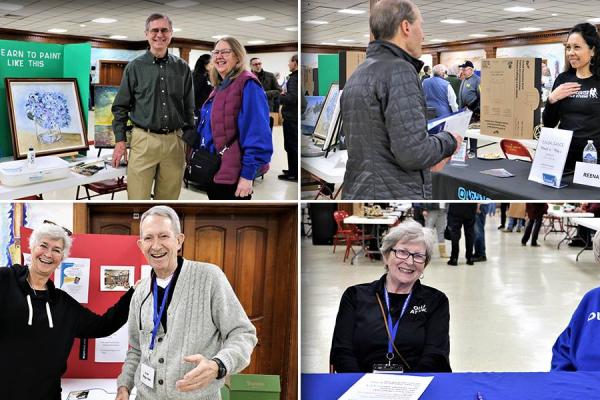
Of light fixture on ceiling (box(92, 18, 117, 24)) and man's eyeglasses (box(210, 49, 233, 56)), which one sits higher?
light fixture on ceiling (box(92, 18, 117, 24))

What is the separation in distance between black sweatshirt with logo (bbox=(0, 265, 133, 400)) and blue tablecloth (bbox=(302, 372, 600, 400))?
0.85m

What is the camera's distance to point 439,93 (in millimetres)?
2240

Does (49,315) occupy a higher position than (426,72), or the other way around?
(426,72)

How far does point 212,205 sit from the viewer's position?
8.21ft

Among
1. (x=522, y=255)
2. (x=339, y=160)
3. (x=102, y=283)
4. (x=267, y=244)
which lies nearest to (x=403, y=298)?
(x=522, y=255)

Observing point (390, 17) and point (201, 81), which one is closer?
point (390, 17)

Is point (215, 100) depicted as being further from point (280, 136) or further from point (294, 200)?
point (294, 200)

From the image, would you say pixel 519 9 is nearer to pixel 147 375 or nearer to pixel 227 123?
pixel 227 123

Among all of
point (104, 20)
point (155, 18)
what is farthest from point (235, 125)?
point (104, 20)

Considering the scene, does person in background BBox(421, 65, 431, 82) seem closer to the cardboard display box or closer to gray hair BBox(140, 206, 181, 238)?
the cardboard display box

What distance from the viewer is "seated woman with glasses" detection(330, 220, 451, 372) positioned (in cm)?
249

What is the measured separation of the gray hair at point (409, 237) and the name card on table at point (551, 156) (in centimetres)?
43

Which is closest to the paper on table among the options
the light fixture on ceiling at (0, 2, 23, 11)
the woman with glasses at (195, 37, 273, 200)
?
the woman with glasses at (195, 37, 273, 200)

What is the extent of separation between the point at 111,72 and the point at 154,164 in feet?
1.11
